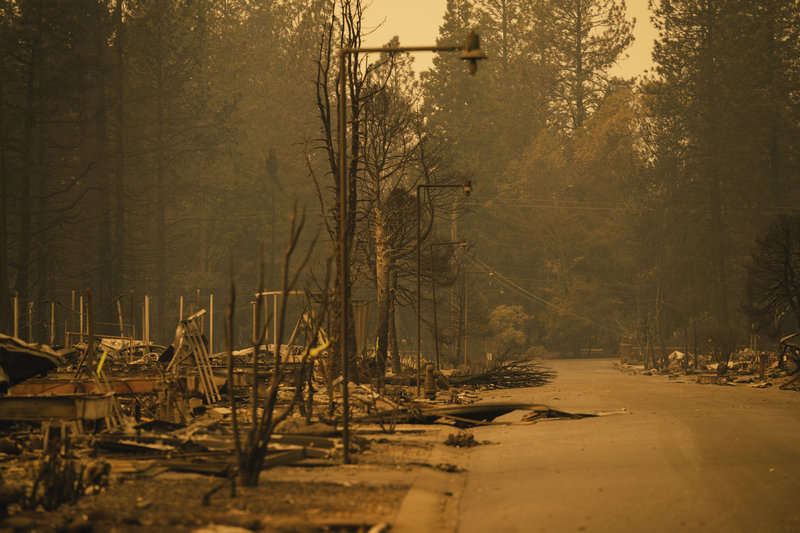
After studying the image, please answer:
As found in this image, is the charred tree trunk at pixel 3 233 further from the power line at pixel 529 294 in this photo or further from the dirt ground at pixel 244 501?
the power line at pixel 529 294

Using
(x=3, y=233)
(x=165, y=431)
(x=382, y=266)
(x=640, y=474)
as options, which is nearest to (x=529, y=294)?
(x=3, y=233)

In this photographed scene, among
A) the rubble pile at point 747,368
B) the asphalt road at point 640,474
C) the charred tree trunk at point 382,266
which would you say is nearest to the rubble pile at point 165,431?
the asphalt road at point 640,474

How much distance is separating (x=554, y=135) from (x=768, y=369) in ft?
208

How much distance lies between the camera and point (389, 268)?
138ft

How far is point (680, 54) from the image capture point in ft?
267

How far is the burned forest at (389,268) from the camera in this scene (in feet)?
41.0

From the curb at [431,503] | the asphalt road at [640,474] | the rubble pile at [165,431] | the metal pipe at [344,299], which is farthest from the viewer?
the metal pipe at [344,299]

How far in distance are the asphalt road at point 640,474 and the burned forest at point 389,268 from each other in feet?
0.28

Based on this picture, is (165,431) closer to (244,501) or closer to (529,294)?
(244,501)

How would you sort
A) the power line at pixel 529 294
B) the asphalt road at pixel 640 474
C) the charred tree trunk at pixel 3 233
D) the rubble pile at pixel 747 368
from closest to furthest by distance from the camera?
the asphalt road at pixel 640 474
the rubble pile at pixel 747 368
the charred tree trunk at pixel 3 233
the power line at pixel 529 294

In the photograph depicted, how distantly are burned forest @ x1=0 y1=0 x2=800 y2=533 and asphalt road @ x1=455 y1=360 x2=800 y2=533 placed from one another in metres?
0.09

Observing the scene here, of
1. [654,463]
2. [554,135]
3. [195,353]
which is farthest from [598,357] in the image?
[654,463]

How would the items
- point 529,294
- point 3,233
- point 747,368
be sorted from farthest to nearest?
1. point 529,294
2. point 3,233
3. point 747,368

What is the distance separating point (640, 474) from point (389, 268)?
29290 millimetres
